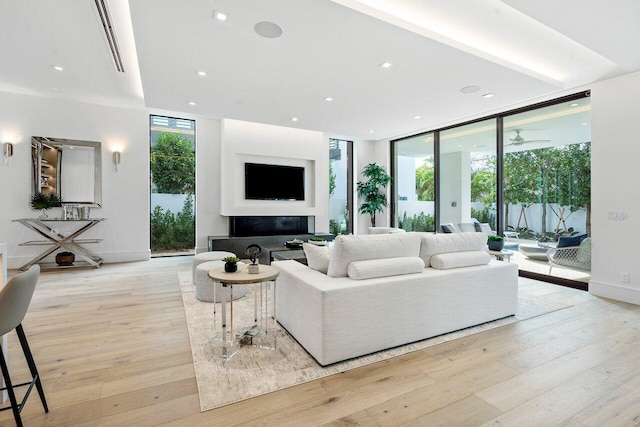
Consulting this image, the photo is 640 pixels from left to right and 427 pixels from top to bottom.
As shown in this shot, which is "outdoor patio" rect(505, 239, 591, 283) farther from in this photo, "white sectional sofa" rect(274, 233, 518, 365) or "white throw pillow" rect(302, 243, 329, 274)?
"white throw pillow" rect(302, 243, 329, 274)

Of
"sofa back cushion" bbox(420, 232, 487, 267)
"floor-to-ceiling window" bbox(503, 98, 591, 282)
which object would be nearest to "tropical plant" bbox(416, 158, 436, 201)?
"floor-to-ceiling window" bbox(503, 98, 591, 282)

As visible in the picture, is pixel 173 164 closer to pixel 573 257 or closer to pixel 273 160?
pixel 273 160

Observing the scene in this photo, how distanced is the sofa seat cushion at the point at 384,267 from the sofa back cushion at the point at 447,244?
25 centimetres

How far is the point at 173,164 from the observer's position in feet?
21.3

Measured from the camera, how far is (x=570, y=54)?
11.8 ft

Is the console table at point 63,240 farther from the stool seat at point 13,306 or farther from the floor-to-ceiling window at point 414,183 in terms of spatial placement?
the floor-to-ceiling window at point 414,183

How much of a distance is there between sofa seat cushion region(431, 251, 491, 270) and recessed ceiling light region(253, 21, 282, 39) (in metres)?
2.52

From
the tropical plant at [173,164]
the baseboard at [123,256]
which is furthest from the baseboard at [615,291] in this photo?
the baseboard at [123,256]

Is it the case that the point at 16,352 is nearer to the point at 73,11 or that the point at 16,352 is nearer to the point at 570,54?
the point at 73,11

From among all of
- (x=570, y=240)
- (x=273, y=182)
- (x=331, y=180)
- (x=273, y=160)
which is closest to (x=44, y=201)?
(x=273, y=182)

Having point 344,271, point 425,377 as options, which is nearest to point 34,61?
point 344,271

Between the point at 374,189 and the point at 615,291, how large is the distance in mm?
4886

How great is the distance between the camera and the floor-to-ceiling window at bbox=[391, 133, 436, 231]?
22.7ft

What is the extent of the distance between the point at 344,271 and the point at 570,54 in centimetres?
369
